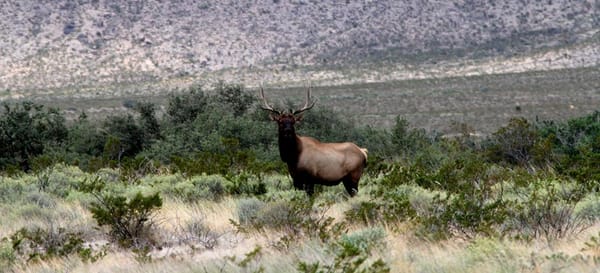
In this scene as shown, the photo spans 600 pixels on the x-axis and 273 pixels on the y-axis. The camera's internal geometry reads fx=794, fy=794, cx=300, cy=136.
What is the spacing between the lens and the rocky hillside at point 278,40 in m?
59.4

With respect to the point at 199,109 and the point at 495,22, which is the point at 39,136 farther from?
the point at 495,22

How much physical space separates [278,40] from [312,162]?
52685mm

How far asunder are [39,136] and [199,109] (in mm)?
6467

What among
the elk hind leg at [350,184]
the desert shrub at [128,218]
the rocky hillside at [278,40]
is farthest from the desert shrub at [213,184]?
the rocky hillside at [278,40]

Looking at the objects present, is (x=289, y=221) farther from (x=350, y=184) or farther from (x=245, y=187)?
(x=245, y=187)

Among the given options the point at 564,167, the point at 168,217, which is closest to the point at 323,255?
the point at 168,217

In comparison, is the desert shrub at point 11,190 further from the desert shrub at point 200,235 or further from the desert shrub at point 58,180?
the desert shrub at point 200,235

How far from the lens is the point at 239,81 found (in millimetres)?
58594

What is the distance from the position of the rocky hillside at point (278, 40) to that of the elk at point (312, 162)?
154 ft

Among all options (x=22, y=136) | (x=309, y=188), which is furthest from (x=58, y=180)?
(x=22, y=136)

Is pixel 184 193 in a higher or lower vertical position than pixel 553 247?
lower

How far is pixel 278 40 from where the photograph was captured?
63812 mm

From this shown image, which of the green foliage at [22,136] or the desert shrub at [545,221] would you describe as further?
the green foliage at [22,136]

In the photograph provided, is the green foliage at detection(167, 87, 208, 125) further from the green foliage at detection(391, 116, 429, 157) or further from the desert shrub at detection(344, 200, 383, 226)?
the desert shrub at detection(344, 200, 383, 226)
